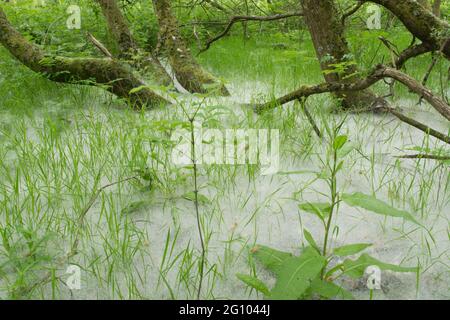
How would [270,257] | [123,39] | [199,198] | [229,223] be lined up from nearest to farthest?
[270,257] < [229,223] < [199,198] < [123,39]

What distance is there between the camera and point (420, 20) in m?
3.03

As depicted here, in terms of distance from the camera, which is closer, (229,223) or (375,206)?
(375,206)

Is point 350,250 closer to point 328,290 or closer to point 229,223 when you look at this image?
point 328,290

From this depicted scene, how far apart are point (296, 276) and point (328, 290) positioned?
19 cm

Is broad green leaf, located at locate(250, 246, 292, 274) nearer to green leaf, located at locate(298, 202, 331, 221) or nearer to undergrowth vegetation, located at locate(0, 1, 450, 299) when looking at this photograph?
undergrowth vegetation, located at locate(0, 1, 450, 299)

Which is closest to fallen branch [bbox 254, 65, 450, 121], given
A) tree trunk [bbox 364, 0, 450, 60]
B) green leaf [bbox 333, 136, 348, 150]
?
tree trunk [bbox 364, 0, 450, 60]

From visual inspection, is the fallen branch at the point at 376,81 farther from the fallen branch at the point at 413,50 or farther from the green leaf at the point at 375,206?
the green leaf at the point at 375,206

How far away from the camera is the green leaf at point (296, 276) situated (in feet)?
4.19

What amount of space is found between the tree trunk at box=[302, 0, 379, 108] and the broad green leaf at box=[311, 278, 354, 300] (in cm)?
235

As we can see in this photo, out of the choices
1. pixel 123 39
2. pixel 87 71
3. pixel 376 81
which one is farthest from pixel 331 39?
pixel 123 39

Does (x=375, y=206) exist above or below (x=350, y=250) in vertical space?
above

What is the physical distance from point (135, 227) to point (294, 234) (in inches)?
31.2

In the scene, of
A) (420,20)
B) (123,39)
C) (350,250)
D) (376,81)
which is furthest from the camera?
(123,39)

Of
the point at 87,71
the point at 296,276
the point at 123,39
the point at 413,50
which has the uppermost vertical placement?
the point at 123,39
